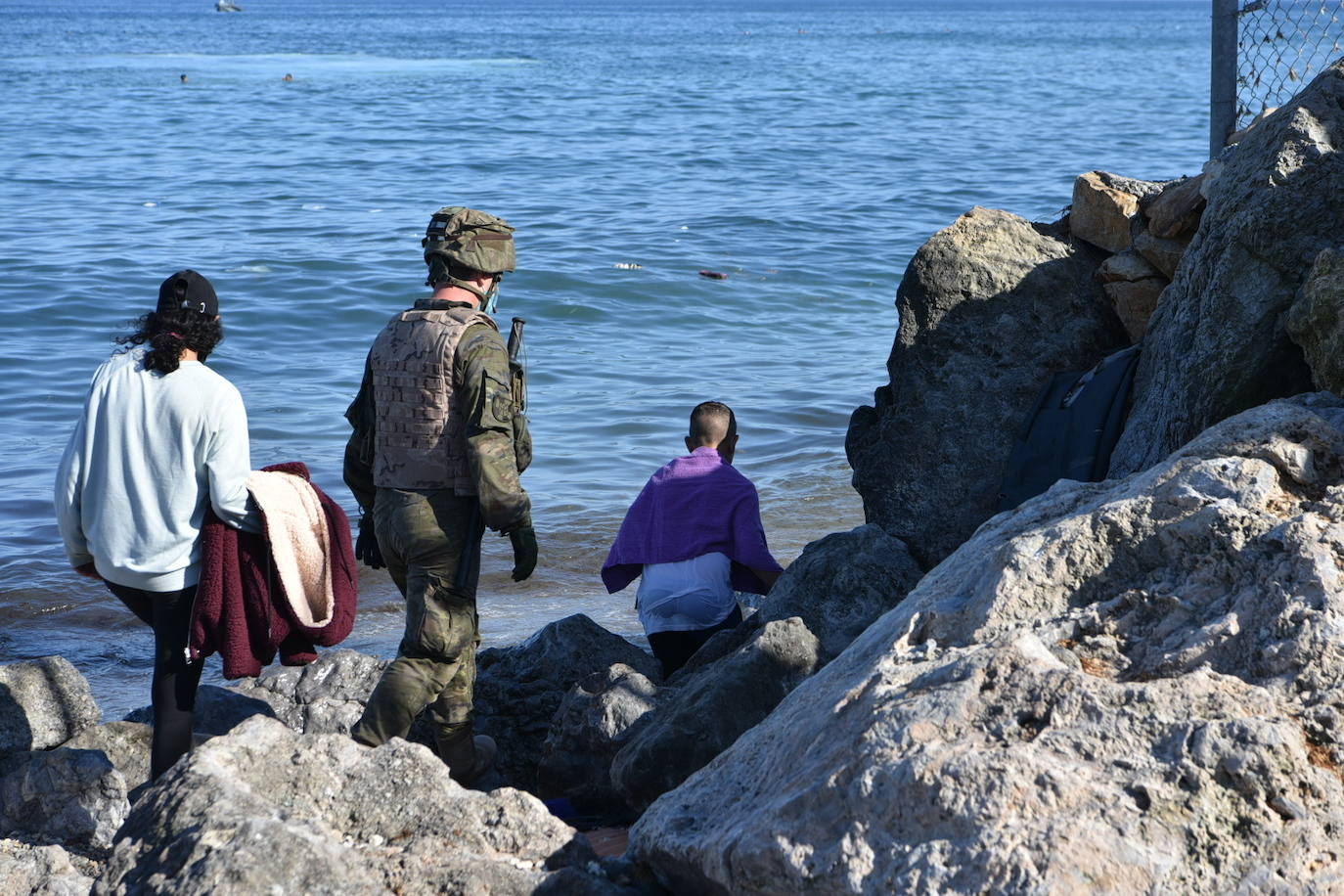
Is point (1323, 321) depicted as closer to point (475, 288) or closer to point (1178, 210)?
point (1178, 210)

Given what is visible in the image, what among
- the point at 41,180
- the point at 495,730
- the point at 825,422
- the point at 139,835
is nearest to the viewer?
the point at 139,835

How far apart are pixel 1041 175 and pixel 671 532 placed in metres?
18.6

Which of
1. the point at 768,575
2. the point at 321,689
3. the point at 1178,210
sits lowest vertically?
the point at 321,689

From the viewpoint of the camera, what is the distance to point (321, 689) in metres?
5.02

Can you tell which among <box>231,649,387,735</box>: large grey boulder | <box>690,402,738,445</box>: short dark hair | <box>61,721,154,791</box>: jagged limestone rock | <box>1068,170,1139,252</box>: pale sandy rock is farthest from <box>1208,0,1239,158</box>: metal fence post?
<box>61,721,154,791</box>: jagged limestone rock

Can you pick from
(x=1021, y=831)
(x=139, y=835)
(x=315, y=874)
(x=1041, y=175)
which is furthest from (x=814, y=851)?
(x=1041, y=175)

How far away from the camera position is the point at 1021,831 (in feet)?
7.00

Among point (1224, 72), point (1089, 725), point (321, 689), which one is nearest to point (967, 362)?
point (1224, 72)

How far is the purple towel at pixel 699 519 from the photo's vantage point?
202 inches

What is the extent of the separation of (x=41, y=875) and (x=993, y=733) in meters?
2.02

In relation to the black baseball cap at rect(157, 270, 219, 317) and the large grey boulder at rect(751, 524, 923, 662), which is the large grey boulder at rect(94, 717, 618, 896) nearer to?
the black baseball cap at rect(157, 270, 219, 317)

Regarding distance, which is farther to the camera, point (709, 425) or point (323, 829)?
point (709, 425)

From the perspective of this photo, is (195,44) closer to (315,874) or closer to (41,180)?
(41,180)

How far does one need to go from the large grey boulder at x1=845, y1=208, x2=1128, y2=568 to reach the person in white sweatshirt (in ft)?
8.56
